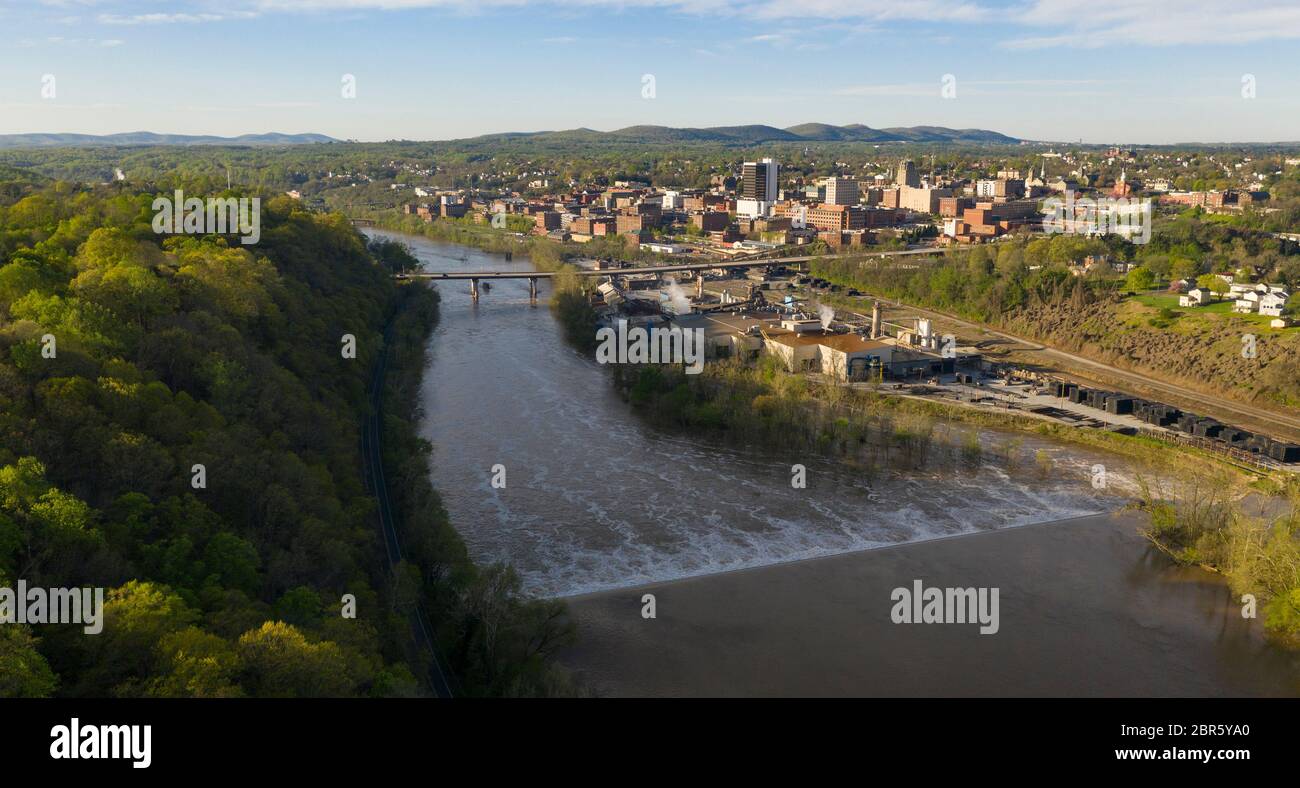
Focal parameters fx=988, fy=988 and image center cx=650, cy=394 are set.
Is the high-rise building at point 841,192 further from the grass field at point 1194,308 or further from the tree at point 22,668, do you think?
the tree at point 22,668

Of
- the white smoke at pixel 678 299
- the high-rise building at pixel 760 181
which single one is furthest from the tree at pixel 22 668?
the high-rise building at pixel 760 181

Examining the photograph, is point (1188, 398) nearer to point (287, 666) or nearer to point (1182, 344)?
point (1182, 344)

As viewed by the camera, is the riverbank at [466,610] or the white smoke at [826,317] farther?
the white smoke at [826,317]

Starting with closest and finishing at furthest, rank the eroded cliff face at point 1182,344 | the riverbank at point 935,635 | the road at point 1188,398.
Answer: the riverbank at point 935,635 < the road at point 1188,398 < the eroded cliff face at point 1182,344

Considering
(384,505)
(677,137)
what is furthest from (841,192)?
(677,137)

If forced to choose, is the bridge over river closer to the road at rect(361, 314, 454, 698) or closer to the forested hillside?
the road at rect(361, 314, 454, 698)
